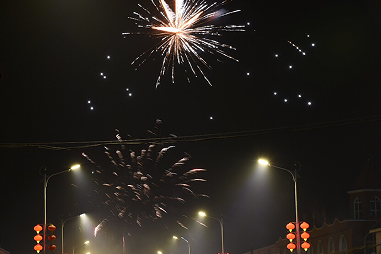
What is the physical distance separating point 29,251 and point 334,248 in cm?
3538

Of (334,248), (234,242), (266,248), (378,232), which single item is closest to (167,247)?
(234,242)

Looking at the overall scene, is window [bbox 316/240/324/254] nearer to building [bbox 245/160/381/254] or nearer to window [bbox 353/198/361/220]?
building [bbox 245/160/381/254]

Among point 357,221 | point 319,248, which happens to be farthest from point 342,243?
point 319,248

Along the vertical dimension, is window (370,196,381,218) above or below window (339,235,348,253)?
above

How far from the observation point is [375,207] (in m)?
66.8

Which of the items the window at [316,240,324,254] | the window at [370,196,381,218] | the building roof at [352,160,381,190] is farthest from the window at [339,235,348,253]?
the building roof at [352,160,381,190]

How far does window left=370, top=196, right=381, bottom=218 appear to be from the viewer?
66312mm

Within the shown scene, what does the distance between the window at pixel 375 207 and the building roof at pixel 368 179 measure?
1.44 meters

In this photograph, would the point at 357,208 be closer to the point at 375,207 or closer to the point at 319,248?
the point at 375,207

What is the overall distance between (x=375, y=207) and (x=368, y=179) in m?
3.02

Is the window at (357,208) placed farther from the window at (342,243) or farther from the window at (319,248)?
the window at (319,248)

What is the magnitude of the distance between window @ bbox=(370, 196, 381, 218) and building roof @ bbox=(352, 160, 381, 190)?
1.44 meters

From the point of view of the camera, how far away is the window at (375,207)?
6631 centimetres

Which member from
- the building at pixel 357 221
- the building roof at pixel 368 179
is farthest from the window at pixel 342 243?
the building roof at pixel 368 179
